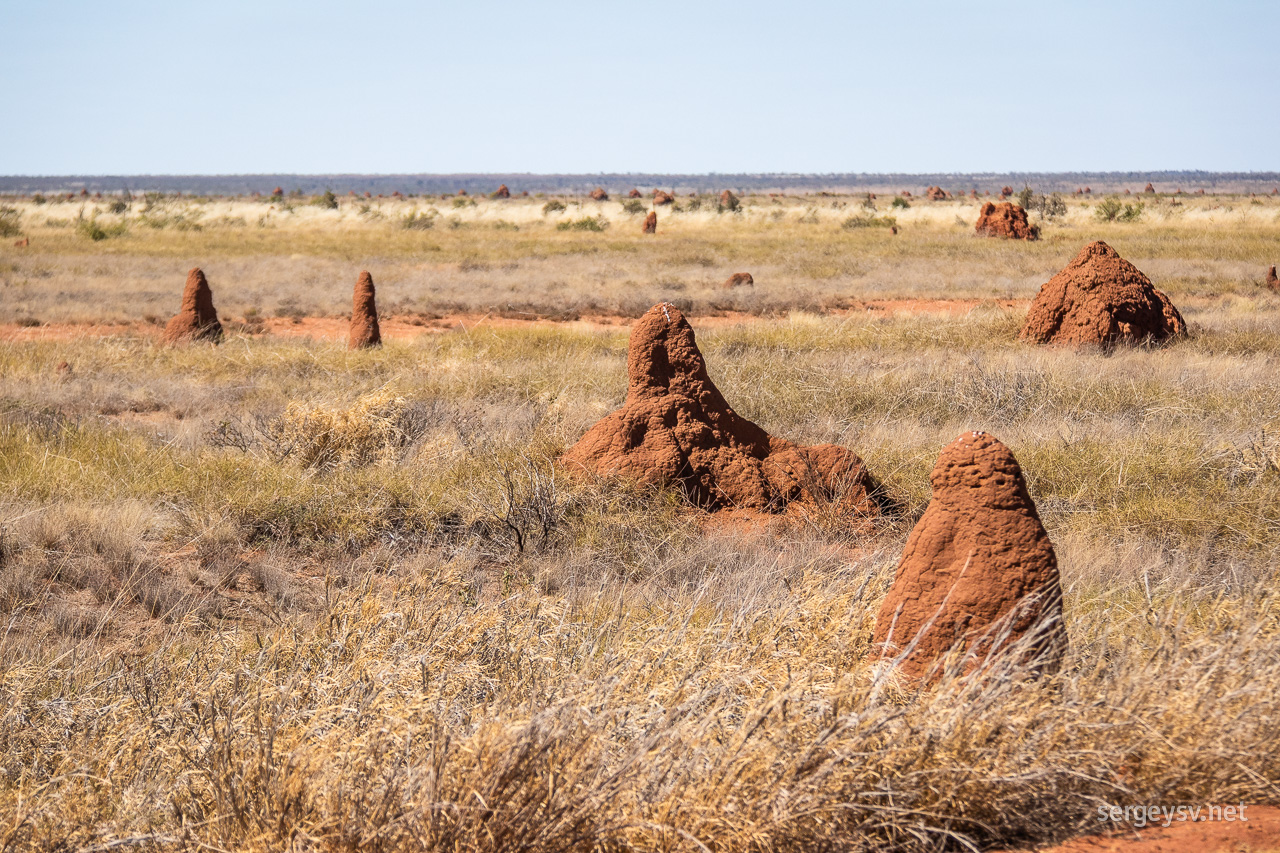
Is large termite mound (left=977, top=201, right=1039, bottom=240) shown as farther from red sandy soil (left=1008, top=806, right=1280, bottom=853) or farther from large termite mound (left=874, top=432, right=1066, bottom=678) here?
red sandy soil (left=1008, top=806, right=1280, bottom=853)

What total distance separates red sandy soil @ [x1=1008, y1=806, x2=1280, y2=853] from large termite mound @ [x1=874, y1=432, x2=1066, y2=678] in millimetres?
601

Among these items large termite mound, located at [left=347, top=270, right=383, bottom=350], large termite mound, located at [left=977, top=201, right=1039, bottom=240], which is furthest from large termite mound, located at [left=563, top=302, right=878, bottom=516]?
large termite mound, located at [left=977, top=201, right=1039, bottom=240]

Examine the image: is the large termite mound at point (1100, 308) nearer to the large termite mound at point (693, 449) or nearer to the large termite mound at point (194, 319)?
the large termite mound at point (693, 449)

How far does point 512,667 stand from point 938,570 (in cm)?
157

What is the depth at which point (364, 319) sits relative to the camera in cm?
1223

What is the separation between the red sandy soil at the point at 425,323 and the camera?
14633mm

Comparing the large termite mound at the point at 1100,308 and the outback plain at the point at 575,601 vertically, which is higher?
the large termite mound at the point at 1100,308

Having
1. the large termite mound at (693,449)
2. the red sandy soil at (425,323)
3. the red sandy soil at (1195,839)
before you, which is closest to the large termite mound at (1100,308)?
the red sandy soil at (425,323)

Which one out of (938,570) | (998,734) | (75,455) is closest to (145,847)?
(998,734)

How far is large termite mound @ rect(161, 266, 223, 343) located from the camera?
1262cm

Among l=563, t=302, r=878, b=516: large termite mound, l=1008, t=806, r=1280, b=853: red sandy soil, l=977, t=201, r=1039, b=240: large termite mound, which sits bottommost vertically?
l=1008, t=806, r=1280, b=853: red sandy soil

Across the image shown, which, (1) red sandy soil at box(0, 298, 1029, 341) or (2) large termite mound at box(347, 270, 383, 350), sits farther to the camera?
(1) red sandy soil at box(0, 298, 1029, 341)

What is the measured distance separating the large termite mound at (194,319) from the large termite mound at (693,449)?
8643 millimetres

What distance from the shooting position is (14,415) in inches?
306
